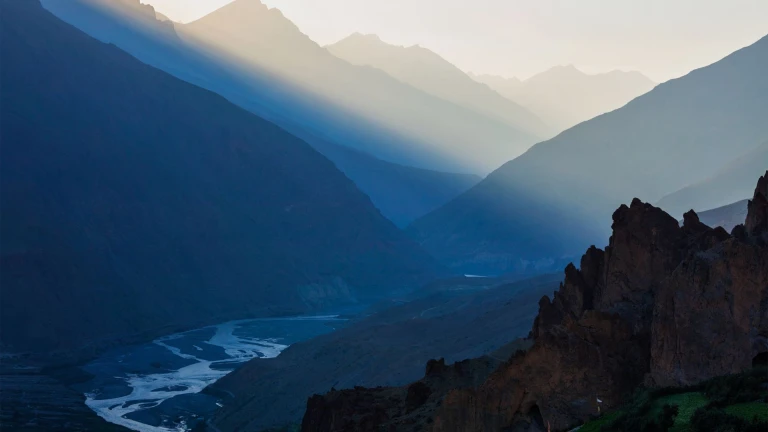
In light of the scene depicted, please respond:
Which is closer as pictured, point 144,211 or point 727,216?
point 727,216

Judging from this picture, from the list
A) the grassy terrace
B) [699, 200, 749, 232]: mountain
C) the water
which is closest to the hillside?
[699, 200, 749, 232]: mountain

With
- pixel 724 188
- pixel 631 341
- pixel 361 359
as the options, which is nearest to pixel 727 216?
pixel 724 188

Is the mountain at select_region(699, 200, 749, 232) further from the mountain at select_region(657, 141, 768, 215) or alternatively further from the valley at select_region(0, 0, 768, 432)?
the mountain at select_region(657, 141, 768, 215)

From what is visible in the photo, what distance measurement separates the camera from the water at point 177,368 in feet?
242

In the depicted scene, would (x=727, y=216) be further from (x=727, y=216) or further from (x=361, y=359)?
(x=361, y=359)

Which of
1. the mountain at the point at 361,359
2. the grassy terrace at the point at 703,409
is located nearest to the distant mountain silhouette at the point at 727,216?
the mountain at the point at 361,359

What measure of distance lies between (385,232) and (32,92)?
8128 cm

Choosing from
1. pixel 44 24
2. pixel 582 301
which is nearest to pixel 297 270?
pixel 44 24

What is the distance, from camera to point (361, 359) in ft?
244

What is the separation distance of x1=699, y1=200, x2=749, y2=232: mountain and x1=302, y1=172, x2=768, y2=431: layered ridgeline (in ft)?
217

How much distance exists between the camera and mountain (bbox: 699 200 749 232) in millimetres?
97625

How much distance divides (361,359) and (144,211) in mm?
81924

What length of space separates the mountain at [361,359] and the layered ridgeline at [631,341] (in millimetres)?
24360

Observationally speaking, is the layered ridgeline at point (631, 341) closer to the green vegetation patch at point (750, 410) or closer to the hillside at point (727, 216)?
the green vegetation patch at point (750, 410)
